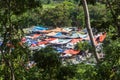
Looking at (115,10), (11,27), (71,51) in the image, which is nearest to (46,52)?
(11,27)

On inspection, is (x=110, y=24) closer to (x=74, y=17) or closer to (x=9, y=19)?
(x=9, y=19)

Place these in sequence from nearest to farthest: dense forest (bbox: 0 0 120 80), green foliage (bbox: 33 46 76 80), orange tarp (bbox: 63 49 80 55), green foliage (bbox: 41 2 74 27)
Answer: dense forest (bbox: 0 0 120 80) < green foliage (bbox: 33 46 76 80) < orange tarp (bbox: 63 49 80 55) < green foliage (bbox: 41 2 74 27)

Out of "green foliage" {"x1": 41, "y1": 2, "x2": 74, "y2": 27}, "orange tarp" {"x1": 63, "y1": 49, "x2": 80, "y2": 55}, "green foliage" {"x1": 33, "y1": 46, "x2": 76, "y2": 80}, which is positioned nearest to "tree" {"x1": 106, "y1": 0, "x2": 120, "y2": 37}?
"green foliage" {"x1": 33, "y1": 46, "x2": 76, "y2": 80}

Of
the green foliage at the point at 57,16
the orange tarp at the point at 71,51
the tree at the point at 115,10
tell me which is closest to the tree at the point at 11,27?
the tree at the point at 115,10

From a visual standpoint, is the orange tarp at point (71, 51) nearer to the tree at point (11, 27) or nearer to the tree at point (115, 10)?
the tree at point (11, 27)

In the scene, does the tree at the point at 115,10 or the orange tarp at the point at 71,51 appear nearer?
the tree at the point at 115,10

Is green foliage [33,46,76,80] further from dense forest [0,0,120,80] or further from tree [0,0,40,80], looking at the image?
tree [0,0,40,80]

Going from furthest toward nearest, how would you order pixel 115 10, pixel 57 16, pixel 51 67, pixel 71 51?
pixel 57 16 < pixel 71 51 < pixel 51 67 < pixel 115 10

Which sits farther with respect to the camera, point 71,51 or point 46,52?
point 71,51

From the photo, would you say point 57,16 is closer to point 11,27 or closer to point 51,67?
point 51,67

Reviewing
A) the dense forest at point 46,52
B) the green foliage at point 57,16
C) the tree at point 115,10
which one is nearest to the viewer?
the dense forest at point 46,52

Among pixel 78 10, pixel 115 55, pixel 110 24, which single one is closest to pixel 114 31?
pixel 110 24

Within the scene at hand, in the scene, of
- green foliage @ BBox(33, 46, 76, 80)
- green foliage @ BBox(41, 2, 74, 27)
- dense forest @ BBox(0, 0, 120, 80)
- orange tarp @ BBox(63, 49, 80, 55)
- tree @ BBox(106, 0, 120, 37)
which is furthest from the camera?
green foliage @ BBox(41, 2, 74, 27)
